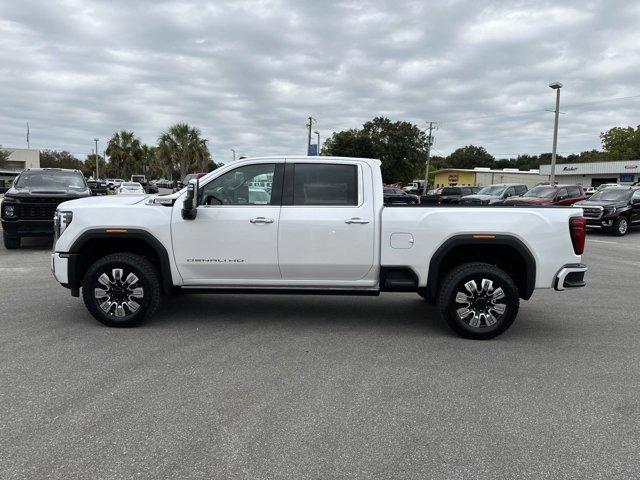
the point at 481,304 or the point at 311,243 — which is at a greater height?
the point at 311,243

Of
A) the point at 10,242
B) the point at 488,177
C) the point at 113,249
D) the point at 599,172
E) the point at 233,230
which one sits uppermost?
the point at 599,172

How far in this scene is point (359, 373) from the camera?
4441 mm

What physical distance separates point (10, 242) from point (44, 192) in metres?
1.33

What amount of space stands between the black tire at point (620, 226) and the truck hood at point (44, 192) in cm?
1618

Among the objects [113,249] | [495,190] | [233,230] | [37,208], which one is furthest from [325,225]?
[495,190]

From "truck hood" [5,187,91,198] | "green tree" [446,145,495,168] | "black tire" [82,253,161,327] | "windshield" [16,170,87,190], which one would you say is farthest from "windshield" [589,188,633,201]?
"green tree" [446,145,495,168]

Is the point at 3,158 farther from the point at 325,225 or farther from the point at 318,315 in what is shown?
the point at 325,225

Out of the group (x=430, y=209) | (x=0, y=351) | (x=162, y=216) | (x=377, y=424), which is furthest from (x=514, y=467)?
(x=0, y=351)

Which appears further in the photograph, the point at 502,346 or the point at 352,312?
the point at 352,312

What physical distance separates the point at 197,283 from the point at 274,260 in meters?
0.89

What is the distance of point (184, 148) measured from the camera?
54094 millimetres

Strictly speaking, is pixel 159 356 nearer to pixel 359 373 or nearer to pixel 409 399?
pixel 359 373

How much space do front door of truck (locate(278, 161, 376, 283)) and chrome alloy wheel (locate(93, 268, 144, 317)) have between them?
1608 mm

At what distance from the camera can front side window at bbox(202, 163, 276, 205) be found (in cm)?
554
